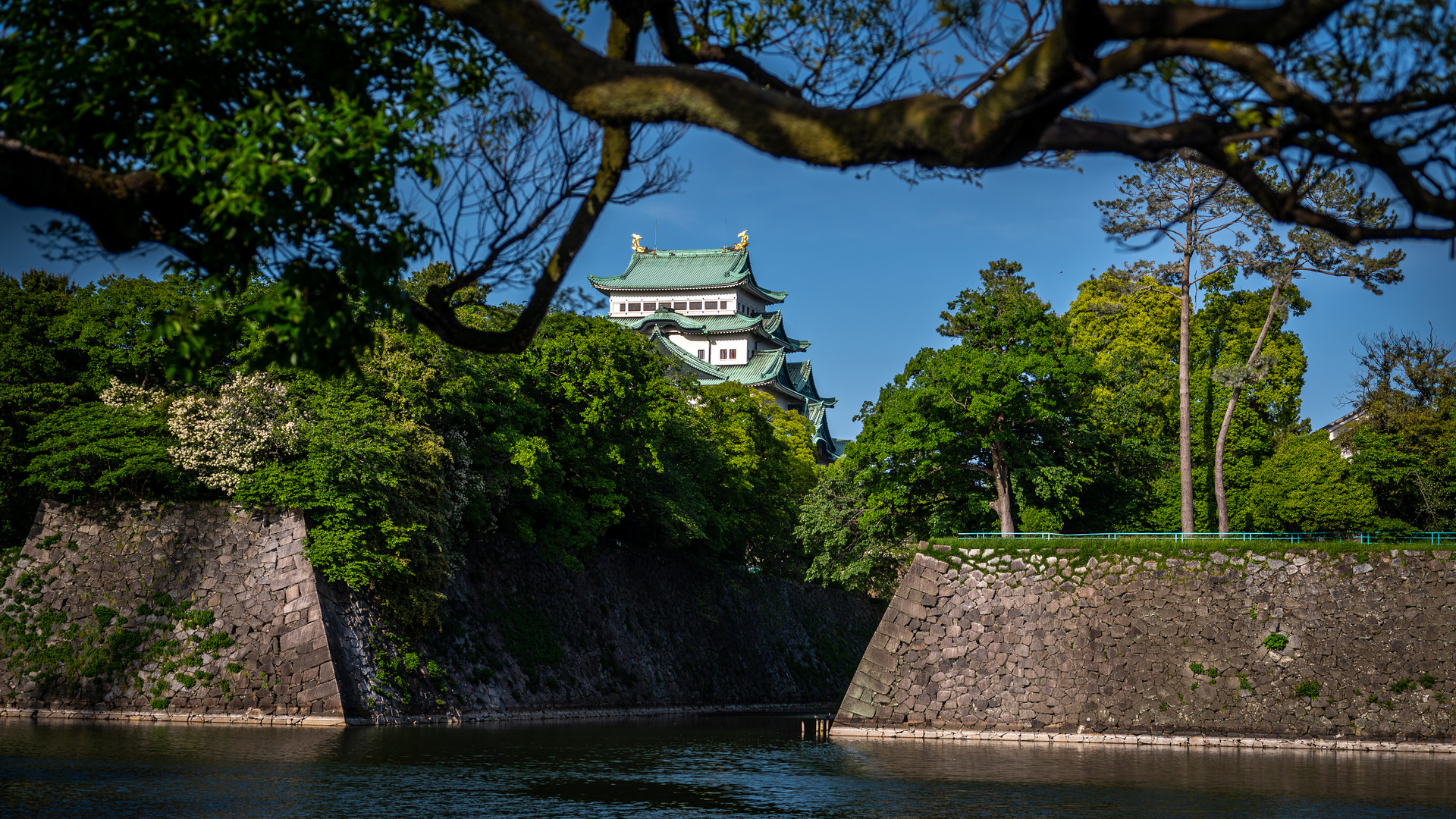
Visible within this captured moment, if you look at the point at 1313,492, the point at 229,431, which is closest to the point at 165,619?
the point at 229,431

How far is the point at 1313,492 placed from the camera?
107 ft

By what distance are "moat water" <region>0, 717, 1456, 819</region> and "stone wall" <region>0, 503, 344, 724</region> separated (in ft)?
5.80

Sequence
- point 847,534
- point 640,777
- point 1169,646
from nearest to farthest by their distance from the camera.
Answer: point 640,777 < point 1169,646 < point 847,534

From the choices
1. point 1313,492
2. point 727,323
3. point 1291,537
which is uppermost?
point 727,323

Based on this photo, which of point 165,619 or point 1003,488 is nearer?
point 165,619

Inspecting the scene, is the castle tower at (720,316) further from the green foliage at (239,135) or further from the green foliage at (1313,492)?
the green foliage at (239,135)

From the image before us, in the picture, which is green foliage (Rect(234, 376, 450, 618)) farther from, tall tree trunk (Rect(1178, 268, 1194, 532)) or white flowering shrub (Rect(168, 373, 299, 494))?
tall tree trunk (Rect(1178, 268, 1194, 532))

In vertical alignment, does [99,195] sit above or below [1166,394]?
below

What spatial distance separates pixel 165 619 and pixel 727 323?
56.0 m

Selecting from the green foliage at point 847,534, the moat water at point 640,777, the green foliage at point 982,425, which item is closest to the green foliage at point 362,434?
the moat water at point 640,777

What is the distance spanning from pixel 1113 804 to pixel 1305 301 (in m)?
35.8

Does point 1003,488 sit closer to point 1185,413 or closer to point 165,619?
point 1185,413

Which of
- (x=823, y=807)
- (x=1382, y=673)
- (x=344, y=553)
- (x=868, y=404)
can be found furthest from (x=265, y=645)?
(x=1382, y=673)

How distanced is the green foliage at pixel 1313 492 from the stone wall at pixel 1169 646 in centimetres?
619
